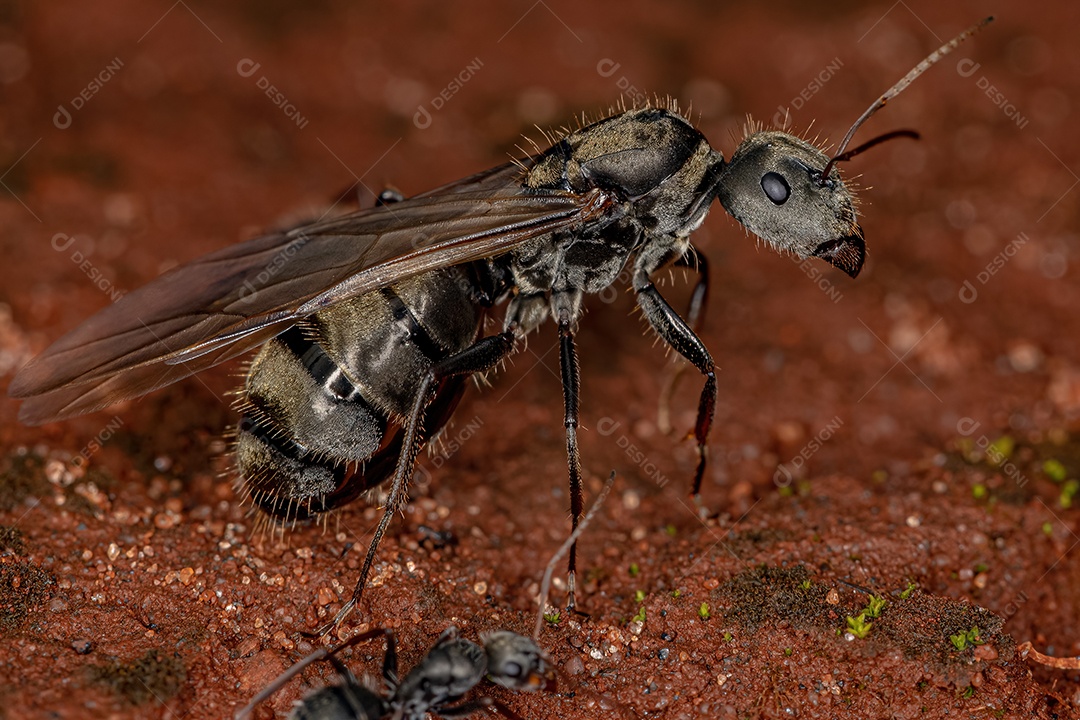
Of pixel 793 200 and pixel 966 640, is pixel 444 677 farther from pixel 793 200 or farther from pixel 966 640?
pixel 793 200

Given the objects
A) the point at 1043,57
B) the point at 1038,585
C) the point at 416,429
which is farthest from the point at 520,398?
the point at 1043,57

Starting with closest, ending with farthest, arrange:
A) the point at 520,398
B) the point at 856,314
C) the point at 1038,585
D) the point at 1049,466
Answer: the point at 1038,585
the point at 1049,466
the point at 520,398
the point at 856,314

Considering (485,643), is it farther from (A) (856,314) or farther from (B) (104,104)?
(B) (104,104)

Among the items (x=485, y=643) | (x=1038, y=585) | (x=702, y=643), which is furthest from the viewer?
(x=1038, y=585)

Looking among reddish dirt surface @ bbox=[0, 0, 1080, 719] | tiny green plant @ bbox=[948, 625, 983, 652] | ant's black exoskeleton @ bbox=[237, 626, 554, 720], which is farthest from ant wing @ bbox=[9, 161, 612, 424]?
tiny green plant @ bbox=[948, 625, 983, 652]

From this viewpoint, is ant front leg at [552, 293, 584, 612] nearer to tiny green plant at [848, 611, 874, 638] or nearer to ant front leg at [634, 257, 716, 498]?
ant front leg at [634, 257, 716, 498]

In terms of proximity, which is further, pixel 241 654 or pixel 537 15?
pixel 537 15

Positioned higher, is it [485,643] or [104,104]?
[104,104]

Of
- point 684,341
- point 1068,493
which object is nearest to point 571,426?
point 684,341
